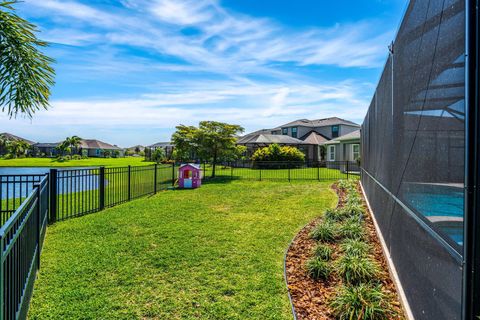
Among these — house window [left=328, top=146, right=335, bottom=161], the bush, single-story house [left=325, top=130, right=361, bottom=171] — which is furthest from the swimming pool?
house window [left=328, top=146, right=335, bottom=161]

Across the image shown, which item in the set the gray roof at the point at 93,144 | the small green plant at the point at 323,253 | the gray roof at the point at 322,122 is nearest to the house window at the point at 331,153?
the gray roof at the point at 322,122

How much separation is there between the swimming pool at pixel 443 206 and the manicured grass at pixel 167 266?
1720 mm

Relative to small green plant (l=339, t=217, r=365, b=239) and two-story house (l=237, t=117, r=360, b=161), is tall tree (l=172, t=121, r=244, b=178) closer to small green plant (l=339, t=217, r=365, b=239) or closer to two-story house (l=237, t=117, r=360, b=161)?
two-story house (l=237, t=117, r=360, b=161)

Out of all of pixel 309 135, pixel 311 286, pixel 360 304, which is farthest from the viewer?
pixel 309 135

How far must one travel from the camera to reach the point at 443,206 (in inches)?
78.0

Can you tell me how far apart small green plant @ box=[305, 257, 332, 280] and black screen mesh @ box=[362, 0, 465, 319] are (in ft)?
2.87

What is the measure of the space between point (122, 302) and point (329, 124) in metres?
37.9

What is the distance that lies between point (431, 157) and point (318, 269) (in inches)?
92.4

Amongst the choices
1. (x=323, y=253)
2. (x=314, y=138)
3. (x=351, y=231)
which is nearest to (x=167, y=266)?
(x=323, y=253)

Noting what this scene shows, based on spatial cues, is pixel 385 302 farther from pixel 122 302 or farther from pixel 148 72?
pixel 148 72

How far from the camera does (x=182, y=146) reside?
1928 cm

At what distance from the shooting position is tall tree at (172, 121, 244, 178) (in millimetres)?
19125

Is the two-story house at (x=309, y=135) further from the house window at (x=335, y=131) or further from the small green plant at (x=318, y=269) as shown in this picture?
the small green plant at (x=318, y=269)

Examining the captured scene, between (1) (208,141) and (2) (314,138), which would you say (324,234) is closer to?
(1) (208,141)
